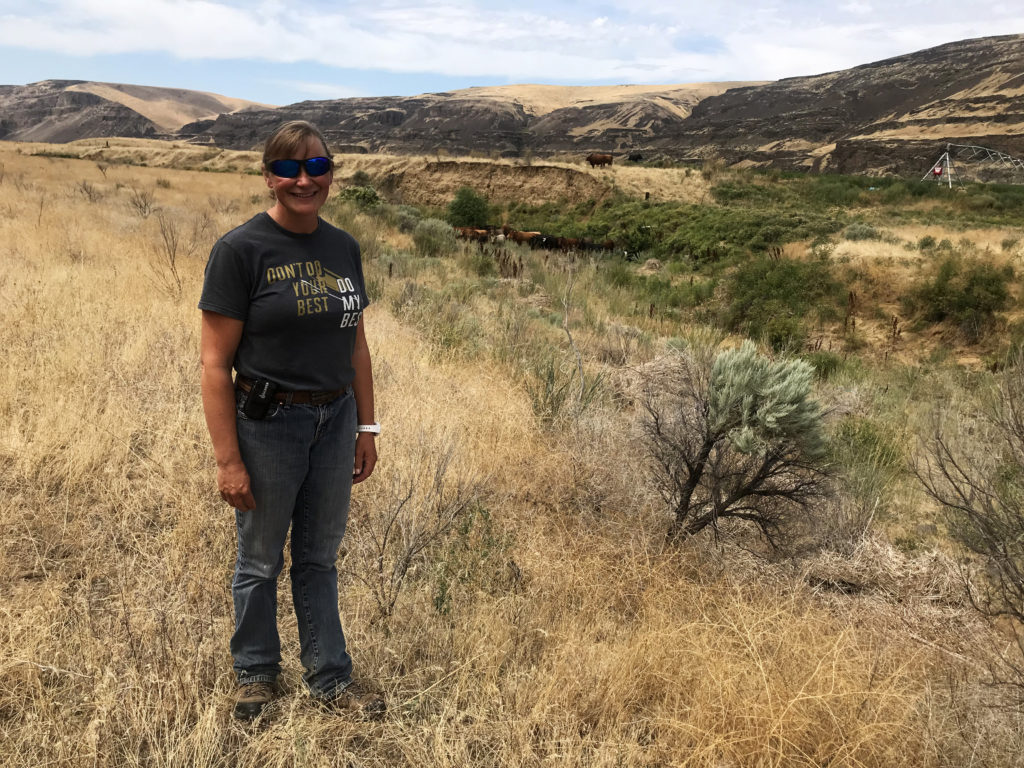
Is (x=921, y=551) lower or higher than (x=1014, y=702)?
lower

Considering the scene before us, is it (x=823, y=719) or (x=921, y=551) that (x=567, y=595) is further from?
(x=921, y=551)

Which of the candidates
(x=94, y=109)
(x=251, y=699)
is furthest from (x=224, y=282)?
(x=94, y=109)

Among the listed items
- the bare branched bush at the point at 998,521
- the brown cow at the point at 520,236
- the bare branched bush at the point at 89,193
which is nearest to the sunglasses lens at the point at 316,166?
the bare branched bush at the point at 998,521

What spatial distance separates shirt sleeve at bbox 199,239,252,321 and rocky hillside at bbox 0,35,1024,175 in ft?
134

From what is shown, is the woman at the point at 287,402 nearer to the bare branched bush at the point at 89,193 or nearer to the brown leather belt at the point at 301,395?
the brown leather belt at the point at 301,395

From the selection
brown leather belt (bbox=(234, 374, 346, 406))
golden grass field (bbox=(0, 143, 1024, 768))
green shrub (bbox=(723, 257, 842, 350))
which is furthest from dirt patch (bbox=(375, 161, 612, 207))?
brown leather belt (bbox=(234, 374, 346, 406))

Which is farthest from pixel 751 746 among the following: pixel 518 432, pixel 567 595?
pixel 518 432

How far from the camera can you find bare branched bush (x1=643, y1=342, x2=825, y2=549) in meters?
3.50

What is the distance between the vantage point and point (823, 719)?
6.61ft

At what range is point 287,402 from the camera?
1780 mm

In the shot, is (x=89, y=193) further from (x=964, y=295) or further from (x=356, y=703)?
(x=964, y=295)

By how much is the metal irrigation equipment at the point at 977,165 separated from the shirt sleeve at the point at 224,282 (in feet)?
126

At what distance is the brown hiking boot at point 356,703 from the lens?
1.97 metres

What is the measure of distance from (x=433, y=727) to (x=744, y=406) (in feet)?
8.37
